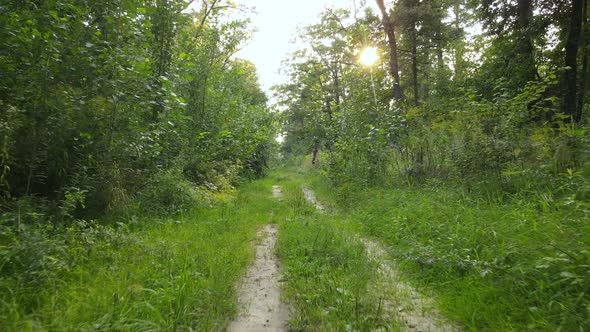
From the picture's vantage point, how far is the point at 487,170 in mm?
→ 6090

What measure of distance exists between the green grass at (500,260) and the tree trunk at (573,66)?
6454 mm

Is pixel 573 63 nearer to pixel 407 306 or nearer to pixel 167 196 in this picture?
pixel 407 306

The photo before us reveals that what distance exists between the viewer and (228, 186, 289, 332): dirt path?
2.78m

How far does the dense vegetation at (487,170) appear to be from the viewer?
8.87 ft

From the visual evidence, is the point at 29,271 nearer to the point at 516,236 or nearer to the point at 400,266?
the point at 400,266

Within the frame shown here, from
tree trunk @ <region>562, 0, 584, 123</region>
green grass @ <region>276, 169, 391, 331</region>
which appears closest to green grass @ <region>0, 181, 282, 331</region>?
green grass @ <region>276, 169, 391, 331</region>

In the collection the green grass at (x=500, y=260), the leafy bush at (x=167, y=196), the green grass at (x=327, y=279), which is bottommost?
the green grass at (x=327, y=279)

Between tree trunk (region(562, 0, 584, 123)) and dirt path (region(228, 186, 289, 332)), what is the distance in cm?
1026

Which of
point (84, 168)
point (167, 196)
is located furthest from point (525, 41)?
point (84, 168)

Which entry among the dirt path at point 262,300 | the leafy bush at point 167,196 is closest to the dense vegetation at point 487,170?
the dirt path at point 262,300

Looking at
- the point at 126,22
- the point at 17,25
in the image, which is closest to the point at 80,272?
the point at 17,25

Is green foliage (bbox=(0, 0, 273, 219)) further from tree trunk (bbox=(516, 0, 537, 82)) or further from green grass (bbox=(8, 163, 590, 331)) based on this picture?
tree trunk (bbox=(516, 0, 537, 82))

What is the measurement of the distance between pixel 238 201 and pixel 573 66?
11.2 m

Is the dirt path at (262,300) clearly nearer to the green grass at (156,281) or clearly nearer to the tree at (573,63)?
the green grass at (156,281)
